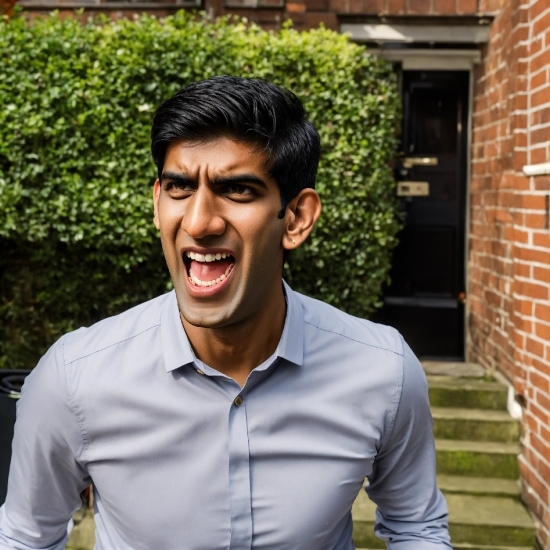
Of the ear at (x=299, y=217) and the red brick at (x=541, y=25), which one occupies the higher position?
the red brick at (x=541, y=25)

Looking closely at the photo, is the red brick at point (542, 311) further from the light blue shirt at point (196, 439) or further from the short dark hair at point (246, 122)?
the short dark hair at point (246, 122)

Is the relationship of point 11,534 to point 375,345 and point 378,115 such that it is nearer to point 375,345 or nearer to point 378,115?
point 375,345

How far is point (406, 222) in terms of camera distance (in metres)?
6.92

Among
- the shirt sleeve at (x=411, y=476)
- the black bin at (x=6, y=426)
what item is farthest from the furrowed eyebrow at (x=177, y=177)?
the black bin at (x=6, y=426)

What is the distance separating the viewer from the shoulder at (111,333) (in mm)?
1964

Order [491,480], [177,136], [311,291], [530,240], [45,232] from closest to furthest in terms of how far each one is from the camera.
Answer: [177,136] < [530,240] < [491,480] < [45,232] < [311,291]

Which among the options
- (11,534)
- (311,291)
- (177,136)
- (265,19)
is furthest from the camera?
(265,19)

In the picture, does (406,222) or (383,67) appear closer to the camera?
(383,67)

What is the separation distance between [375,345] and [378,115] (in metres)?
4.04

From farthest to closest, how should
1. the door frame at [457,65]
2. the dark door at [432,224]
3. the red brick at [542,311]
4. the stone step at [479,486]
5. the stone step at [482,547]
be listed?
the dark door at [432,224] → the door frame at [457,65] → the stone step at [479,486] → the stone step at [482,547] → the red brick at [542,311]

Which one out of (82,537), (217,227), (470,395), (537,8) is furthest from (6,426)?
(537,8)

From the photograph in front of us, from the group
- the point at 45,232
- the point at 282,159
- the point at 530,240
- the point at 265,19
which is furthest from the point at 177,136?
the point at 265,19

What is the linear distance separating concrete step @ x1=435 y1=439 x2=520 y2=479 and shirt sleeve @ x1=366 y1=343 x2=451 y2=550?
3.29 metres

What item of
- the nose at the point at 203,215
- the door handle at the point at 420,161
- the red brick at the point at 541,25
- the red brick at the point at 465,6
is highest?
the red brick at the point at 465,6
